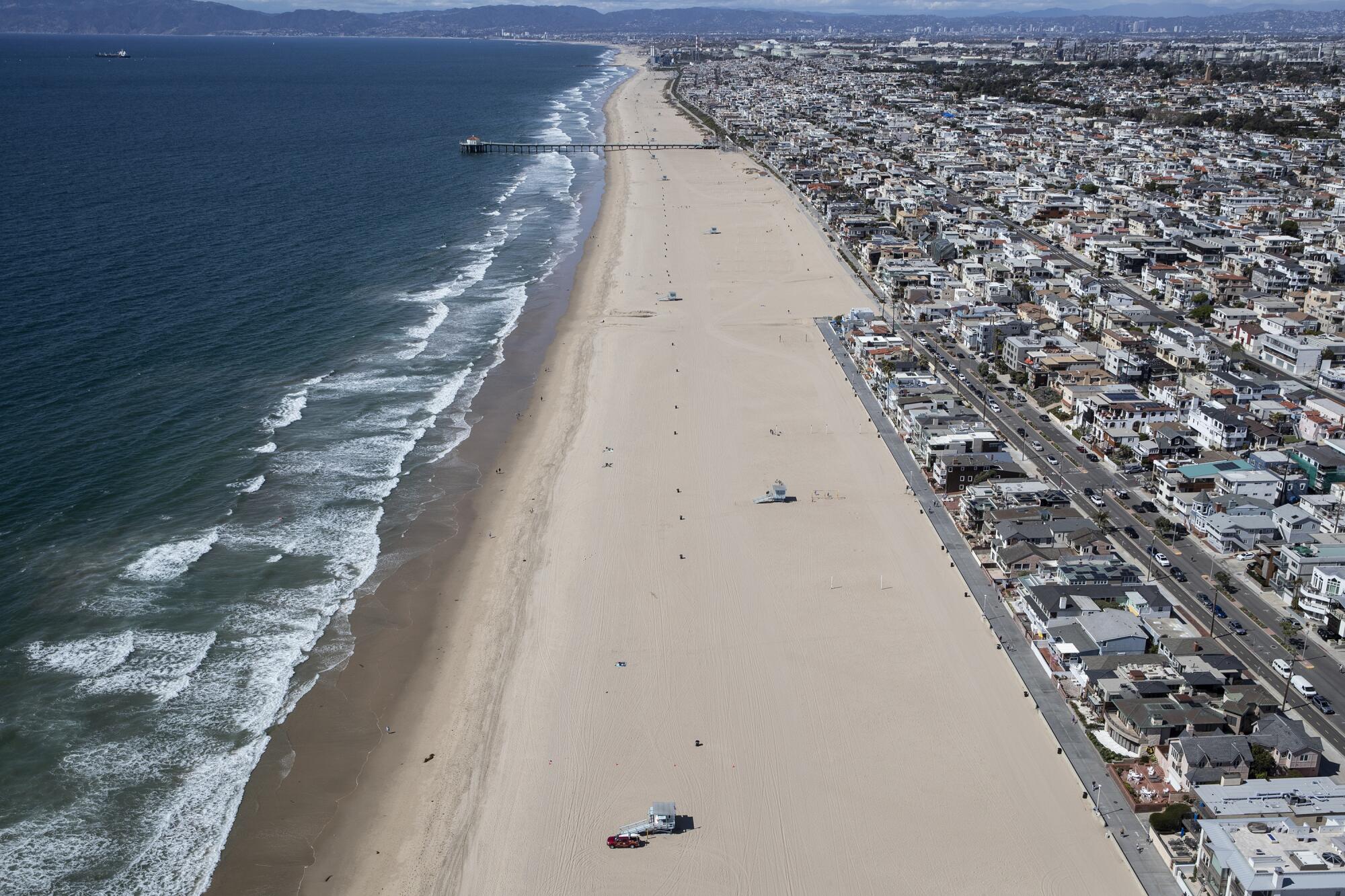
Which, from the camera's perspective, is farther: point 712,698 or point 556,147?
point 556,147

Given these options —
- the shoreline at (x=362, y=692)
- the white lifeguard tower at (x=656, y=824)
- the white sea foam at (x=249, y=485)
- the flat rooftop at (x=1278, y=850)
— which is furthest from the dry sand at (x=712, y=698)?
the white sea foam at (x=249, y=485)

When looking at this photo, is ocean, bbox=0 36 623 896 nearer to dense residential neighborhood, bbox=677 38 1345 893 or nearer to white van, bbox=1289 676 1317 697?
dense residential neighborhood, bbox=677 38 1345 893

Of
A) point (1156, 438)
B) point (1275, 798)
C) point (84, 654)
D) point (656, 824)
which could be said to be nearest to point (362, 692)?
point (84, 654)

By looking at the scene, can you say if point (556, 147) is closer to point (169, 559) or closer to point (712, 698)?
point (169, 559)

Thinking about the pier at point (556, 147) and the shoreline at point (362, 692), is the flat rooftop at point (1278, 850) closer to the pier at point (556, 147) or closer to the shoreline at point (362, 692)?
A: the shoreline at point (362, 692)

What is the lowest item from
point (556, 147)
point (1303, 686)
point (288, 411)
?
point (1303, 686)
